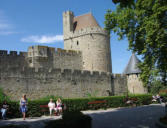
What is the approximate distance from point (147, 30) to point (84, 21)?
1866 cm

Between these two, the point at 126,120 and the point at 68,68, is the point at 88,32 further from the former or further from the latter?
the point at 126,120

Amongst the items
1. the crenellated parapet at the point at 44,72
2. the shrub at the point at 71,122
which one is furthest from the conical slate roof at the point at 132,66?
the shrub at the point at 71,122

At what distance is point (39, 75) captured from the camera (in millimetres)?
18141

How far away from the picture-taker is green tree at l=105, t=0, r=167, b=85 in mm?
12938

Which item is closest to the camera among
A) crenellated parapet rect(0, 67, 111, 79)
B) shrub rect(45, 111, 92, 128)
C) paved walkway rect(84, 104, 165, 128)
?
shrub rect(45, 111, 92, 128)

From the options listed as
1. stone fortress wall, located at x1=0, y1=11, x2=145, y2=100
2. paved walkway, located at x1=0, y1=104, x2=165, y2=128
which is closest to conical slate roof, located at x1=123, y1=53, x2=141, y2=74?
stone fortress wall, located at x1=0, y1=11, x2=145, y2=100

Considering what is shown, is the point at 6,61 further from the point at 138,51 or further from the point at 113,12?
the point at 138,51

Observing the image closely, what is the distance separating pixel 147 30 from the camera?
44.0 feet

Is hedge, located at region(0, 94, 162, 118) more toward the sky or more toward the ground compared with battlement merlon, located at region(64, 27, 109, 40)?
more toward the ground

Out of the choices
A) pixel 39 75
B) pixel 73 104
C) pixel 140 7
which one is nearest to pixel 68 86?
pixel 39 75

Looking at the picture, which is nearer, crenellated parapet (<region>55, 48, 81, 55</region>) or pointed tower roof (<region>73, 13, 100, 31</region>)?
crenellated parapet (<region>55, 48, 81, 55</region>)

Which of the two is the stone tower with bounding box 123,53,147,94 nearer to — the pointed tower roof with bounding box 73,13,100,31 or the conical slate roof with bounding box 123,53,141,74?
the conical slate roof with bounding box 123,53,141,74

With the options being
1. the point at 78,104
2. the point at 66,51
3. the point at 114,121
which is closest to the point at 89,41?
the point at 66,51

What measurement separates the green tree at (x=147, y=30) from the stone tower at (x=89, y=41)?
1237 centimetres
